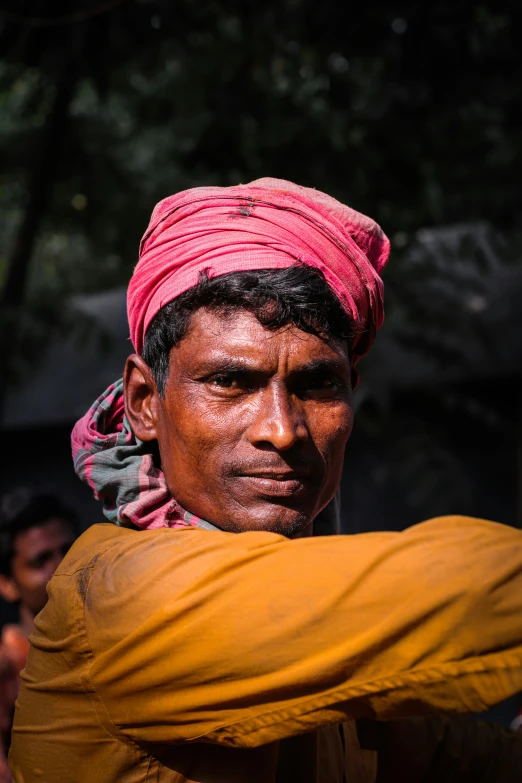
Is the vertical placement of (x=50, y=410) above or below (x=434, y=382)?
below

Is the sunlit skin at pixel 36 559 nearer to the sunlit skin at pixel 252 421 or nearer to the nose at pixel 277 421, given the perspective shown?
the sunlit skin at pixel 252 421

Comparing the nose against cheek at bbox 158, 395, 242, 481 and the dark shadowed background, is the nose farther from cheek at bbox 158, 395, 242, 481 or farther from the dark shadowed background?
the dark shadowed background

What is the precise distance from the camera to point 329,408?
189 centimetres

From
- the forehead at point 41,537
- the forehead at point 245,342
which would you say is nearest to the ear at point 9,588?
the forehead at point 41,537

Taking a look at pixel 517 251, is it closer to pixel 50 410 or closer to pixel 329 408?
pixel 329 408

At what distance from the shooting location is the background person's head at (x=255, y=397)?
5.92 feet

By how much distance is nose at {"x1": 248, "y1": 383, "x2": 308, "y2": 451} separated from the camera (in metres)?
1.76

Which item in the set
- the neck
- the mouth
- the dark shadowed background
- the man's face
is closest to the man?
the mouth

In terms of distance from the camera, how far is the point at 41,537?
17.6 feet

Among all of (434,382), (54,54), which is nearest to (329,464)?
(54,54)

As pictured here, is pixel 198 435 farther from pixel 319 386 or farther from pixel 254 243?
pixel 254 243

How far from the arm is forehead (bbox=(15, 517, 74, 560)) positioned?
4017 mm

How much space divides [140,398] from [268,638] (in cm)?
82

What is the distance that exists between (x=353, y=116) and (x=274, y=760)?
4.23m
